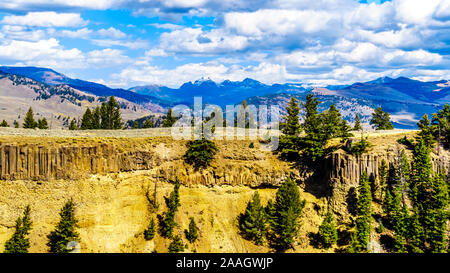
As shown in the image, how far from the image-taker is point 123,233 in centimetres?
6044

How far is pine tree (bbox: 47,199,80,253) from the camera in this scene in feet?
175

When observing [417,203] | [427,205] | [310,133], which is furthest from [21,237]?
[427,205]

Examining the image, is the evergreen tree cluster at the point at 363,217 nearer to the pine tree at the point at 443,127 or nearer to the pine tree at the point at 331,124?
the pine tree at the point at 331,124

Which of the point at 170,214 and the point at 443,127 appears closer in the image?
the point at 170,214

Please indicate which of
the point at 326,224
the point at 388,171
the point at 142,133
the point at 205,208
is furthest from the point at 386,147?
the point at 142,133

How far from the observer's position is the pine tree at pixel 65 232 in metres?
A: 53.3

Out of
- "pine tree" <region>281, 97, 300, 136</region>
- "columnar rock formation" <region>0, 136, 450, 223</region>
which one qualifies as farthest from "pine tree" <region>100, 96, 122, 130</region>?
"pine tree" <region>281, 97, 300, 136</region>

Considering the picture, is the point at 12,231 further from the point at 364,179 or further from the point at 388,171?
the point at 388,171

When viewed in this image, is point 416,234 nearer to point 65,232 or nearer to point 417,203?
point 417,203

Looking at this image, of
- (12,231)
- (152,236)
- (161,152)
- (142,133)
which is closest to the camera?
(12,231)

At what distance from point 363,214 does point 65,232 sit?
4784 cm

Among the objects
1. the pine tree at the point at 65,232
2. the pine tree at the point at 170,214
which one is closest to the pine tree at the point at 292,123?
the pine tree at the point at 170,214

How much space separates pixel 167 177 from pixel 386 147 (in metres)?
42.4

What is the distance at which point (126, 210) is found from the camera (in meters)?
63.2
